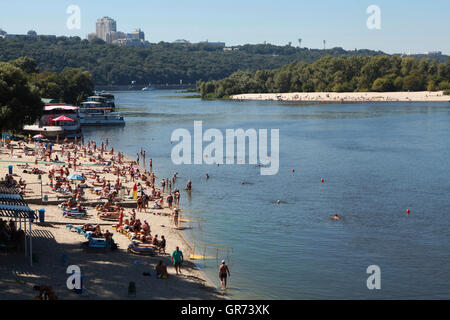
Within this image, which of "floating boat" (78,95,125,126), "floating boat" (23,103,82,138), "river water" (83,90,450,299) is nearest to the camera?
"river water" (83,90,450,299)

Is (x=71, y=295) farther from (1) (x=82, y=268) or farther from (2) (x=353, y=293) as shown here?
(2) (x=353, y=293)

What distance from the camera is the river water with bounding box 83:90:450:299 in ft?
83.1

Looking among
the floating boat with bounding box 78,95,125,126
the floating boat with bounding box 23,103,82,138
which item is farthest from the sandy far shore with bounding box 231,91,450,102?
the floating boat with bounding box 23,103,82,138

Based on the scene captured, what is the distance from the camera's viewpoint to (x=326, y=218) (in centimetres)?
3653

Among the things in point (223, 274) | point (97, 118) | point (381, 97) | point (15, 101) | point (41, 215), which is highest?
point (381, 97)

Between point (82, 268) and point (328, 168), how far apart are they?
3760 centimetres

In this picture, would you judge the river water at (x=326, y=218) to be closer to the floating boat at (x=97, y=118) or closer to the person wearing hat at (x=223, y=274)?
the person wearing hat at (x=223, y=274)

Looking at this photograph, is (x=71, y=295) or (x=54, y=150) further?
(x=54, y=150)

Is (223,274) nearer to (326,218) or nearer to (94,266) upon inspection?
(94,266)

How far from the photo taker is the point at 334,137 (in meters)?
84.9

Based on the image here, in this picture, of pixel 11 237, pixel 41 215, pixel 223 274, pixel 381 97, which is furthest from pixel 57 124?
pixel 381 97

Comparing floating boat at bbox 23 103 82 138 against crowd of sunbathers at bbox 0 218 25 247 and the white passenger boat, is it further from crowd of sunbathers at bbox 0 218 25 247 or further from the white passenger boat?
crowd of sunbathers at bbox 0 218 25 247

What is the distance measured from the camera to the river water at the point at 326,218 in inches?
997

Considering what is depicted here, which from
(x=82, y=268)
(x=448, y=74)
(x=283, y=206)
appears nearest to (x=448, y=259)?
(x=283, y=206)
